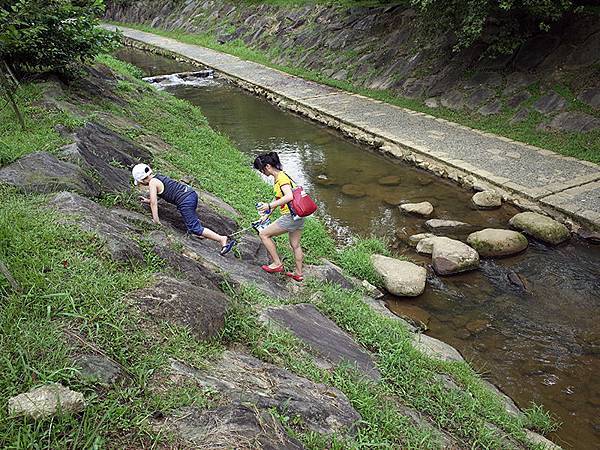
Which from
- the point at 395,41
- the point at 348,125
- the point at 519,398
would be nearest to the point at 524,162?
the point at 348,125

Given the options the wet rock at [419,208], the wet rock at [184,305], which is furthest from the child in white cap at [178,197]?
the wet rock at [419,208]

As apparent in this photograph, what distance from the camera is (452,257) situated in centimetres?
763

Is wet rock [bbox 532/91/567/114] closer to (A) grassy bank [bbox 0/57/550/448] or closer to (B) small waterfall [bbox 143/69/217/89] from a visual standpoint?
(A) grassy bank [bbox 0/57/550/448]

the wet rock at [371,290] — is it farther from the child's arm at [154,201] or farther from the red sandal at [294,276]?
the child's arm at [154,201]

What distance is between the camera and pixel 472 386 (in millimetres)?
4891

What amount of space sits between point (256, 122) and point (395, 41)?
5868 millimetres

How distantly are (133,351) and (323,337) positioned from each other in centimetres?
201

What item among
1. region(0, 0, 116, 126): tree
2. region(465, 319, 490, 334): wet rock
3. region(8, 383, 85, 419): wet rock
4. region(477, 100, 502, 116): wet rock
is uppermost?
region(0, 0, 116, 126): tree

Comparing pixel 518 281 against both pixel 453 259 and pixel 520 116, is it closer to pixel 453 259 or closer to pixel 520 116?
pixel 453 259

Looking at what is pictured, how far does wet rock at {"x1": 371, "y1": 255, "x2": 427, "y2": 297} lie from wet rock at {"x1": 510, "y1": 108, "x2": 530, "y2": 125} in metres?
6.64

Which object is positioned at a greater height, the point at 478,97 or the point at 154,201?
the point at 154,201

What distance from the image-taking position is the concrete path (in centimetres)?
906

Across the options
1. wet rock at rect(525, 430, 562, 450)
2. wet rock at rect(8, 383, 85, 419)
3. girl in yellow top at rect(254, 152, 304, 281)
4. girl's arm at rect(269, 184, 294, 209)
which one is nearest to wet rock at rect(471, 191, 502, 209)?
girl in yellow top at rect(254, 152, 304, 281)

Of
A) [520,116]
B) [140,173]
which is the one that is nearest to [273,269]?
[140,173]
